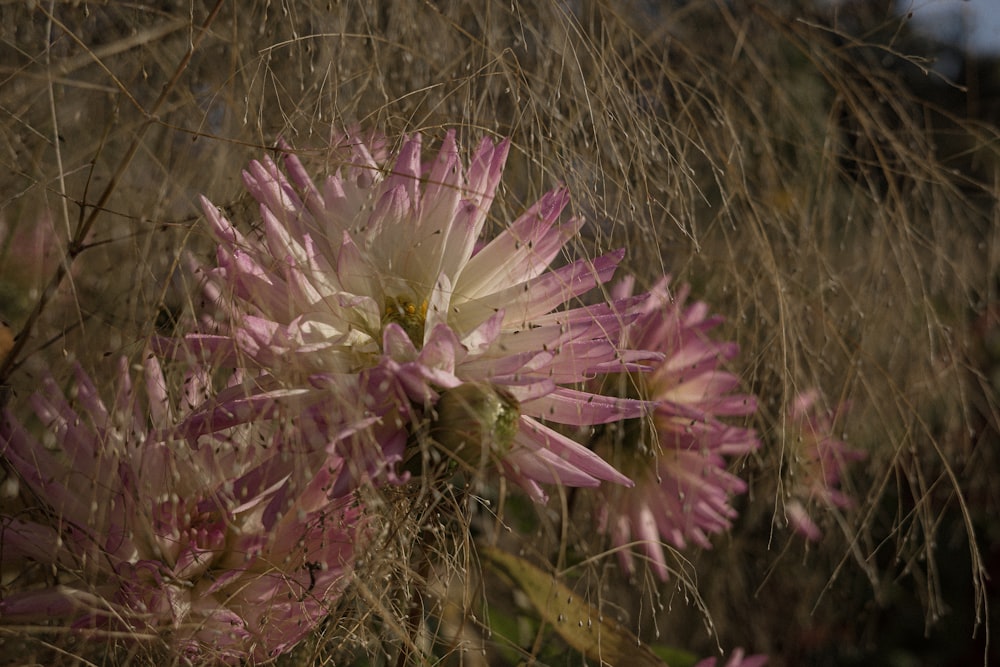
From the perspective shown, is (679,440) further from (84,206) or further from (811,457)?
(84,206)

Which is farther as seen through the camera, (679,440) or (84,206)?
(679,440)

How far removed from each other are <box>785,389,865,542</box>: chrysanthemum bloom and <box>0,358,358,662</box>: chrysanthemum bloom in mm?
284

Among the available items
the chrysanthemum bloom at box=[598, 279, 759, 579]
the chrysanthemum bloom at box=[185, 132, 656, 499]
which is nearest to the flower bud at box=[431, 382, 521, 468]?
the chrysanthemum bloom at box=[185, 132, 656, 499]

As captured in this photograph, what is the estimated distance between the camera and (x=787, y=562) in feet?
4.15

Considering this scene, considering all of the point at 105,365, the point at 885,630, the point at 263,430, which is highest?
the point at 263,430

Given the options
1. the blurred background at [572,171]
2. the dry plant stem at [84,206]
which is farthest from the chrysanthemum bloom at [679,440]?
the dry plant stem at [84,206]

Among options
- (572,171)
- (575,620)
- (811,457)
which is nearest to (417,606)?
(575,620)

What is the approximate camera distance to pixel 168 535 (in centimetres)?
47

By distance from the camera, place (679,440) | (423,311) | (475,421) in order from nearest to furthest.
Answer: (475,421), (423,311), (679,440)

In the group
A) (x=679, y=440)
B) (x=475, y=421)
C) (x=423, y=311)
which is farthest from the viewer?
(x=679, y=440)

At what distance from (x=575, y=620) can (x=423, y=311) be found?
21cm

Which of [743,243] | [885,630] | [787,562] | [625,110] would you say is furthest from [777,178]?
[885,630]

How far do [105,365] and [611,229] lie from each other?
13.5 inches

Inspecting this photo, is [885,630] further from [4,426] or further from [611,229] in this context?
[4,426]
